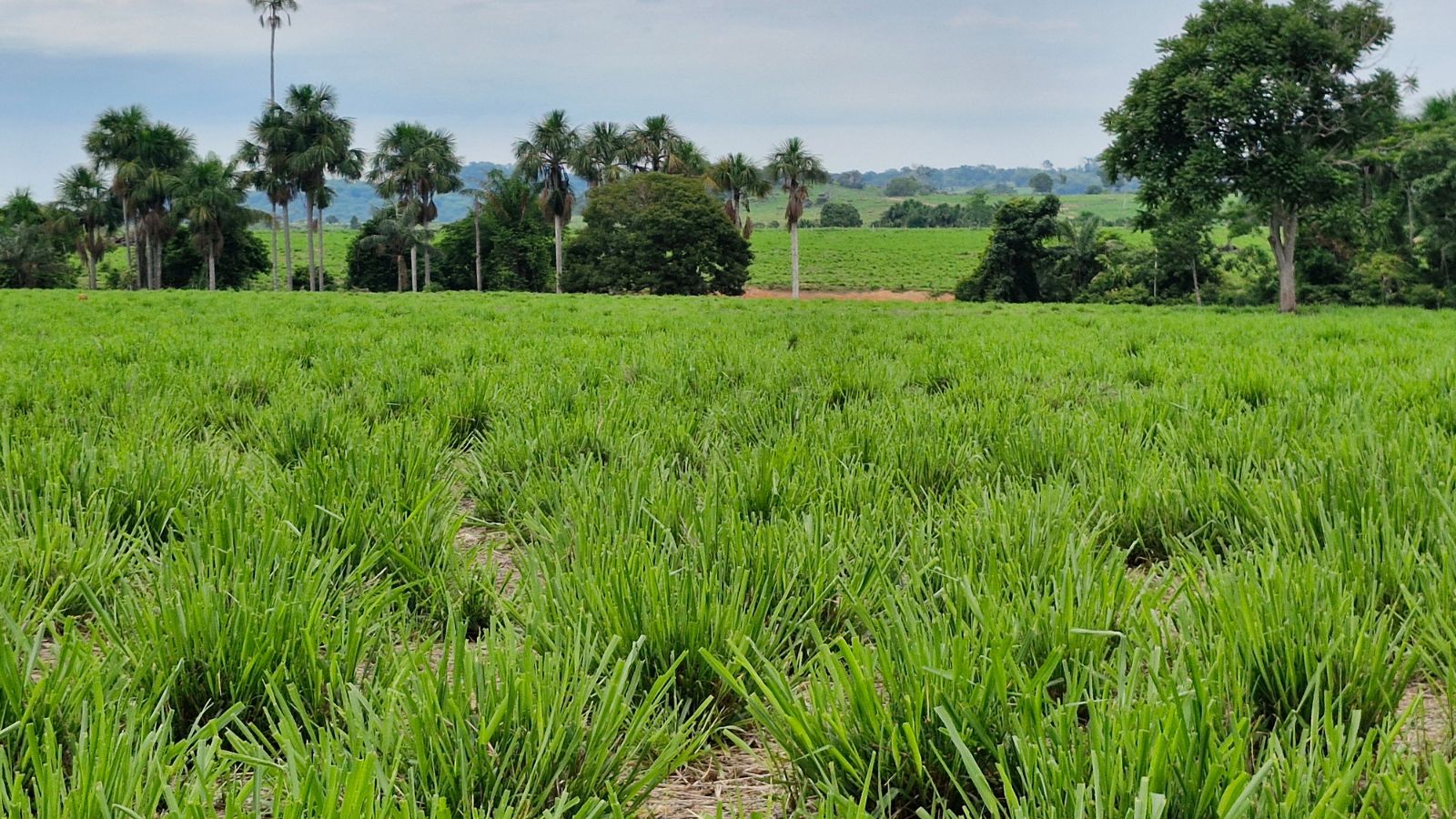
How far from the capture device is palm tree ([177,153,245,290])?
5834 cm

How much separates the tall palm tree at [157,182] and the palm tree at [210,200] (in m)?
0.85

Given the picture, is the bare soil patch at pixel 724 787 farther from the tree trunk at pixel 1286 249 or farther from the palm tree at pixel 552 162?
the palm tree at pixel 552 162

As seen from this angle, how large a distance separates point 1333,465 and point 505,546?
84.3 inches

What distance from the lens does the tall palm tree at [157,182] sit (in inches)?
2271

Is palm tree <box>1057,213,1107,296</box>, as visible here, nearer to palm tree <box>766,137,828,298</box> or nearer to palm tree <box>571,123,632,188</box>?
palm tree <box>766,137,828,298</box>

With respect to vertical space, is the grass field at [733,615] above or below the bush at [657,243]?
below

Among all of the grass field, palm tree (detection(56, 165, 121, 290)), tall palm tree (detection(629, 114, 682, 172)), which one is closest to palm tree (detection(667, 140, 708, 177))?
tall palm tree (detection(629, 114, 682, 172))

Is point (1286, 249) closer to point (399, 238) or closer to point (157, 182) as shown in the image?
point (399, 238)

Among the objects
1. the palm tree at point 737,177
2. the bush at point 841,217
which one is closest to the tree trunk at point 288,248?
the palm tree at point 737,177

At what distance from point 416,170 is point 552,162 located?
1062 cm

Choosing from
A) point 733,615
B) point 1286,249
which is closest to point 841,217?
point 1286,249

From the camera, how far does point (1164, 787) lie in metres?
0.97

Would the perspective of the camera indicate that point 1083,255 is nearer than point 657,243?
Yes

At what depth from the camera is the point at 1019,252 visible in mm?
55469
